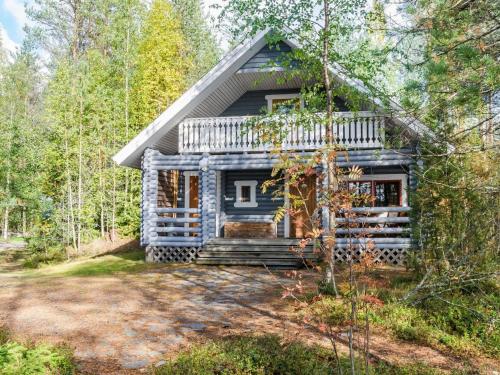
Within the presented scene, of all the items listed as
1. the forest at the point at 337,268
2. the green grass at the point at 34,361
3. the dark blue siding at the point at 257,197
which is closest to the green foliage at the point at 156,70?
the forest at the point at 337,268

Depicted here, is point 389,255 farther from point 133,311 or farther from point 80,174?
→ point 80,174

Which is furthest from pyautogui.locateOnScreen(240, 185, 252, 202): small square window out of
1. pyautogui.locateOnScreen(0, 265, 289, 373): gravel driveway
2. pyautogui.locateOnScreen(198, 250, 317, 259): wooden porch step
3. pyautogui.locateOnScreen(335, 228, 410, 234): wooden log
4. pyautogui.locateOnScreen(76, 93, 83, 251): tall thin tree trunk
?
pyautogui.locateOnScreen(76, 93, 83, 251): tall thin tree trunk

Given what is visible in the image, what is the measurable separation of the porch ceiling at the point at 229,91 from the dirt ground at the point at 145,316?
21.6 feet

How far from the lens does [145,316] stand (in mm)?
7672

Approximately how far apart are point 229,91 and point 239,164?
304 centimetres

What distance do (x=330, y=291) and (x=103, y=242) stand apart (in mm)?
15641

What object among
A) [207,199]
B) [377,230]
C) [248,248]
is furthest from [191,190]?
[377,230]

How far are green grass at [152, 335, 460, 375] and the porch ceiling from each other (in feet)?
36.0

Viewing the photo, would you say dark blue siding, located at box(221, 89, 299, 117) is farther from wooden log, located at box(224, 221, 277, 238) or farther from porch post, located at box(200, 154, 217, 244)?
wooden log, located at box(224, 221, 277, 238)

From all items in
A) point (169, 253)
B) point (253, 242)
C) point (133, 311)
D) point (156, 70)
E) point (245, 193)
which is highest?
point (156, 70)

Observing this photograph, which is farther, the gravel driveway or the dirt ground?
the gravel driveway

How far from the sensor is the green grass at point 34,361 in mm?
4598

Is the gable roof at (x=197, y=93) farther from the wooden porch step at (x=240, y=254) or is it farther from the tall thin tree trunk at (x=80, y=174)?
the tall thin tree trunk at (x=80, y=174)

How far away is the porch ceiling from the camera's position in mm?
15430
